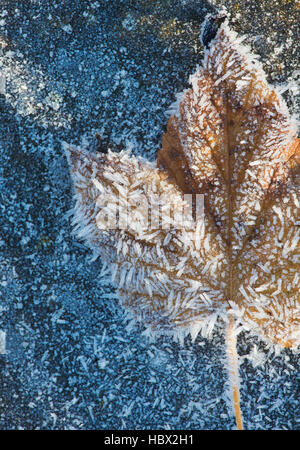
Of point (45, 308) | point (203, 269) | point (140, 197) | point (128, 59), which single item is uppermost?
point (128, 59)

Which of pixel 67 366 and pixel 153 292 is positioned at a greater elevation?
pixel 153 292

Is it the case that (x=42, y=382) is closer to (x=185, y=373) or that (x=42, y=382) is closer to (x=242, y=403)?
(x=185, y=373)

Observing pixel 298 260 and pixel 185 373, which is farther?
pixel 185 373

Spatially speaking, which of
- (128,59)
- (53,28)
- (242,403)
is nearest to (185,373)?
(242,403)

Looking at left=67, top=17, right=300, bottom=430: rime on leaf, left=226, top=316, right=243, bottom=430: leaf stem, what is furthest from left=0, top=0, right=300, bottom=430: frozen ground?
left=67, top=17, right=300, bottom=430: rime on leaf

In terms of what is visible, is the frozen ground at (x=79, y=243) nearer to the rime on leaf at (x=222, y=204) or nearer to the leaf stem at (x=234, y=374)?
the leaf stem at (x=234, y=374)

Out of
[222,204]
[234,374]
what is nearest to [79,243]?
[222,204]

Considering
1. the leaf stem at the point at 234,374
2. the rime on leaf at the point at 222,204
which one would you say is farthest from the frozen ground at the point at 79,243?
the rime on leaf at the point at 222,204
